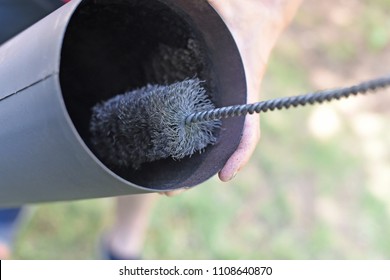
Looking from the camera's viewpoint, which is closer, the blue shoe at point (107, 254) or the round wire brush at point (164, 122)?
the round wire brush at point (164, 122)

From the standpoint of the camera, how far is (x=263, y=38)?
951 millimetres

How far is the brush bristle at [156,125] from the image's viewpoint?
0.81 metres

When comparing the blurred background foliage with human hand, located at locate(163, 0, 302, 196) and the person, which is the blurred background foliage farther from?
human hand, located at locate(163, 0, 302, 196)

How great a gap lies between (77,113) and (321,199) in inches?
50.5

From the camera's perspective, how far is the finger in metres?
0.77

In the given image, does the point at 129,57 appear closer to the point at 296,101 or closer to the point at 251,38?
the point at 251,38

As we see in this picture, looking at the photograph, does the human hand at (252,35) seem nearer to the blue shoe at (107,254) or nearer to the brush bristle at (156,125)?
the brush bristle at (156,125)

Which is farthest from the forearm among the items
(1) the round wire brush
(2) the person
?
(1) the round wire brush

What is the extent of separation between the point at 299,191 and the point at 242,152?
134 centimetres

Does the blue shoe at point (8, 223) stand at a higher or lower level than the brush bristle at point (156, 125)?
lower

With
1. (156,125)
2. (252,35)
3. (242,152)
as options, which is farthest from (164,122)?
(252,35)

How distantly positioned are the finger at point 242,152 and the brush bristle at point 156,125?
0.17ft

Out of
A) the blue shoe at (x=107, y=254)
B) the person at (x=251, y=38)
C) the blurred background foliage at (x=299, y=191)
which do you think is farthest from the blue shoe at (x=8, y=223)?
the blue shoe at (x=107, y=254)
